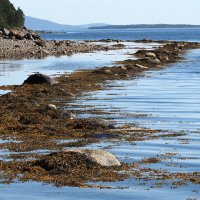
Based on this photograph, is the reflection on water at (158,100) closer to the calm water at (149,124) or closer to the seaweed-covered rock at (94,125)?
the calm water at (149,124)

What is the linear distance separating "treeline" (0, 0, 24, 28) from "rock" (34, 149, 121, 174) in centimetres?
13897

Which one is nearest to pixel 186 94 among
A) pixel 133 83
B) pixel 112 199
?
pixel 133 83

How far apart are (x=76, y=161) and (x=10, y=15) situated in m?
151

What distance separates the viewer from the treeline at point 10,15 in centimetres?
15762

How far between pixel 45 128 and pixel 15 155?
470cm

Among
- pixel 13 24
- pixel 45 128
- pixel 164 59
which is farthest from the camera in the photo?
pixel 13 24

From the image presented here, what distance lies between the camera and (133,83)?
42.9 metres

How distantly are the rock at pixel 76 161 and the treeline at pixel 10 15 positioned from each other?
13897 cm

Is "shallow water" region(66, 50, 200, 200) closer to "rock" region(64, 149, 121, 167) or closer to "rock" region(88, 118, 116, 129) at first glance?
"rock" region(64, 149, 121, 167)

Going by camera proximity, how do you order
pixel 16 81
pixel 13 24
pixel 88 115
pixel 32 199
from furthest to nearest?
pixel 13 24 < pixel 16 81 < pixel 88 115 < pixel 32 199

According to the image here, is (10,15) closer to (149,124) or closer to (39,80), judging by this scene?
(39,80)

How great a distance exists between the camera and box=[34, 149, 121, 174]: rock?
15.4 metres

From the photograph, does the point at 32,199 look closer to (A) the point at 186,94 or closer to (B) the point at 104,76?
(A) the point at 186,94

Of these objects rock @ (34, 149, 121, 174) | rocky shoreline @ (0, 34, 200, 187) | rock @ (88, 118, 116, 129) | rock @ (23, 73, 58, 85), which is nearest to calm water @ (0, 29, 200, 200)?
rocky shoreline @ (0, 34, 200, 187)
